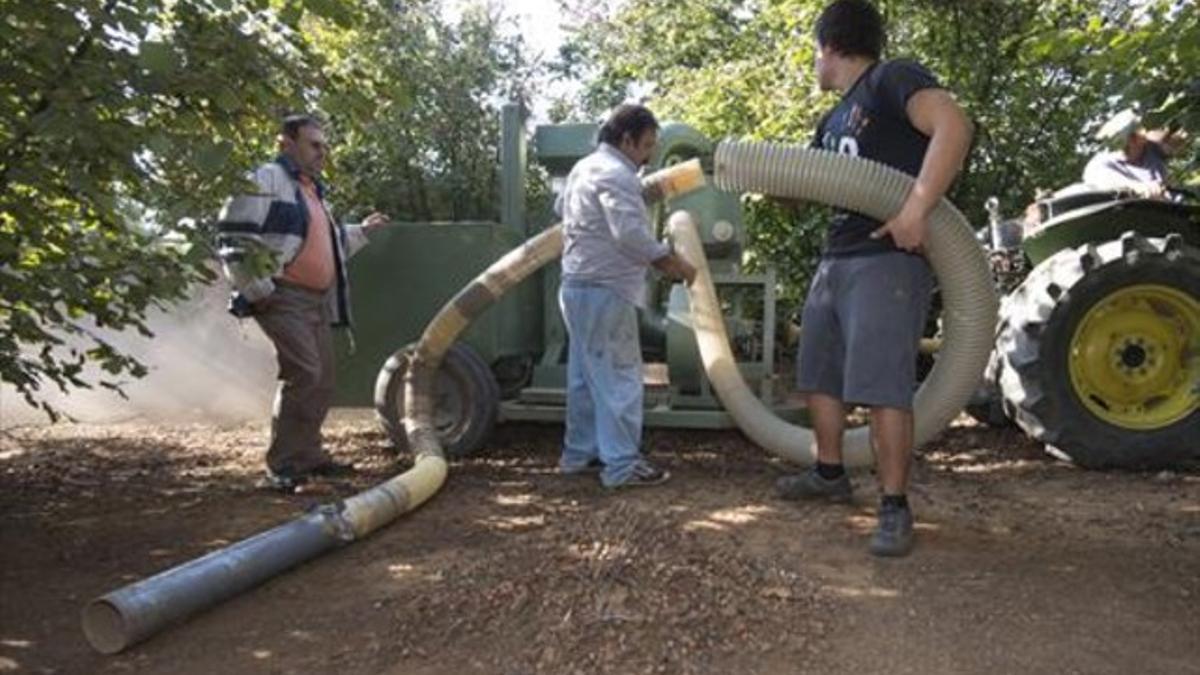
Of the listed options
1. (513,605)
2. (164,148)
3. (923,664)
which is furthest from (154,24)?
(923,664)

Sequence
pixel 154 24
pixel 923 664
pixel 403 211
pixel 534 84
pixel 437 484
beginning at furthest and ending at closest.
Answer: pixel 534 84 → pixel 403 211 → pixel 437 484 → pixel 154 24 → pixel 923 664

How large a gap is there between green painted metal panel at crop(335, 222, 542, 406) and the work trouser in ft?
1.86

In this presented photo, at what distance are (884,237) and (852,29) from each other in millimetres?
764

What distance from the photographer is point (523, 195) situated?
6.44 metres

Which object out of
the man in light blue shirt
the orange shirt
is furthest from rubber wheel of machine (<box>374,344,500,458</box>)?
the man in light blue shirt

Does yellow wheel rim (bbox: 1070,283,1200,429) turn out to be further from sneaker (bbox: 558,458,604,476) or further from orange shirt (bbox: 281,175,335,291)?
orange shirt (bbox: 281,175,335,291)

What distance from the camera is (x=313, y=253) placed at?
17.6 feet

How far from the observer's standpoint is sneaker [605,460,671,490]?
5191mm

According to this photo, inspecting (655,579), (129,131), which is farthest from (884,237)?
(129,131)

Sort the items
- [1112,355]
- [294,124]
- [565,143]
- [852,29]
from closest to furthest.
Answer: [852,29] → [294,124] → [1112,355] → [565,143]

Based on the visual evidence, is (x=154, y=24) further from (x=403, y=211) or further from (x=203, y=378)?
(x=403, y=211)

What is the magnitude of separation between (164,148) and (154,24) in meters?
0.42

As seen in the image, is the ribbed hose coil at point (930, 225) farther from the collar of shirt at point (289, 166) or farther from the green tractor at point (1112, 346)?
the collar of shirt at point (289, 166)

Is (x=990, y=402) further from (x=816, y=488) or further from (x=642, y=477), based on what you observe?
(x=642, y=477)
